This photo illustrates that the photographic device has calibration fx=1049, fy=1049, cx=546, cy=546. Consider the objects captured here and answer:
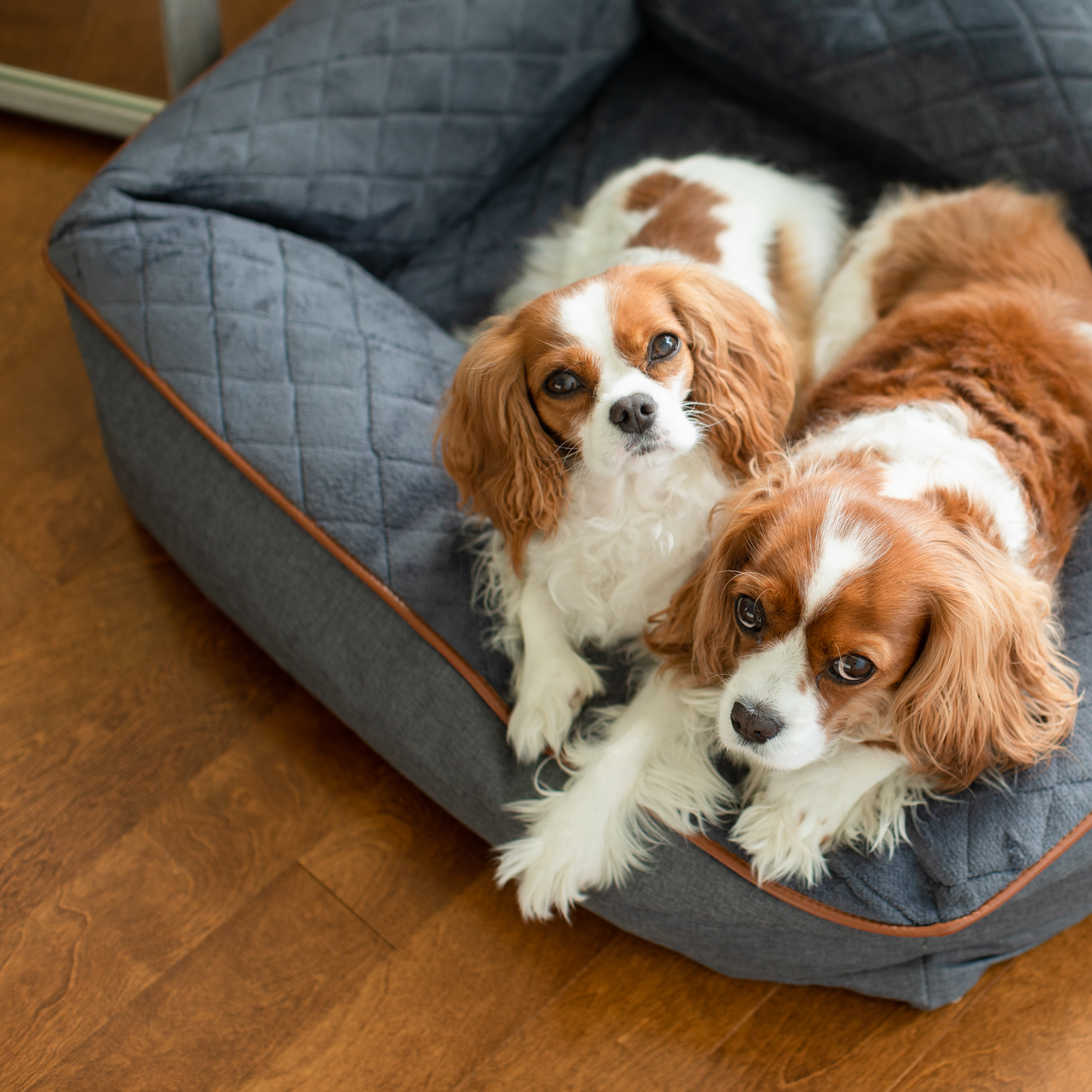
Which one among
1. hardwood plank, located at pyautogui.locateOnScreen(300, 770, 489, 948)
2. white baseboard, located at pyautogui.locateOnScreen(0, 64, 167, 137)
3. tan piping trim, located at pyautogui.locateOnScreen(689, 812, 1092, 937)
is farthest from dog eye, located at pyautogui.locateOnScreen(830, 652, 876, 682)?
white baseboard, located at pyautogui.locateOnScreen(0, 64, 167, 137)

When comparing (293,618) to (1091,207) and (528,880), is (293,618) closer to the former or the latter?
(528,880)

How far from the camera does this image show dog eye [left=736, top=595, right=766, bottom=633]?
1.34 metres

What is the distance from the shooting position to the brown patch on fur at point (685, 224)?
75.6 inches

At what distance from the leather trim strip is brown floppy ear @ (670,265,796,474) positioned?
1.79 ft

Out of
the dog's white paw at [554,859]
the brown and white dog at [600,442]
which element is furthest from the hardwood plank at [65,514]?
the dog's white paw at [554,859]

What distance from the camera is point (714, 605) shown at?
4.78ft

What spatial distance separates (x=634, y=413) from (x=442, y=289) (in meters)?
1.16

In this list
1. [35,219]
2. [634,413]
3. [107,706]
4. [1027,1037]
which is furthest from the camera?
[35,219]

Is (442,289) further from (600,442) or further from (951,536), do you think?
(951,536)

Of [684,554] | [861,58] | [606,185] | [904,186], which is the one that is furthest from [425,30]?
[684,554]

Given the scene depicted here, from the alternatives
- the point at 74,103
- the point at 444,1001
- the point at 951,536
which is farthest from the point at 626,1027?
the point at 74,103

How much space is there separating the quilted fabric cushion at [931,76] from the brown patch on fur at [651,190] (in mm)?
449

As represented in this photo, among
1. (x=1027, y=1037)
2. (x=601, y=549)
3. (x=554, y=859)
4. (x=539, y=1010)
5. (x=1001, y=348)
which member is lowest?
(x=539, y=1010)

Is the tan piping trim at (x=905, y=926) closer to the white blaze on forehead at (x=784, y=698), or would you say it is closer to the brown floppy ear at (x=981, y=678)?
the brown floppy ear at (x=981, y=678)
